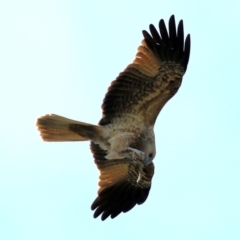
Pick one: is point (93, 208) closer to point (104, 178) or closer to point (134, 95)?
point (104, 178)

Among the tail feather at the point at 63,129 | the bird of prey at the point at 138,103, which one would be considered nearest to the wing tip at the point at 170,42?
the bird of prey at the point at 138,103

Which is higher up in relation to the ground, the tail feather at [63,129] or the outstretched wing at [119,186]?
the tail feather at [63,129]

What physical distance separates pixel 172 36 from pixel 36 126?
8.20ft

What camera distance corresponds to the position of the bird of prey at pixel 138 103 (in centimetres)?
1448

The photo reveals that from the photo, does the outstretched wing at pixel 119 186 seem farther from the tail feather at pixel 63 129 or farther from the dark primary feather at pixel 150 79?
the dark primary feather at pixel 150 79

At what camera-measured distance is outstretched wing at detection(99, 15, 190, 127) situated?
14453 millimetres

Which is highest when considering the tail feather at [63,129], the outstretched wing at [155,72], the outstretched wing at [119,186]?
the outstretched wing at [155,72]

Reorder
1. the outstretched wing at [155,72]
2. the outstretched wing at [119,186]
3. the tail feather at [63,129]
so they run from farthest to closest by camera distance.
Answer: the outstretched wing at [119,186] < the tail feather at [63,129] < the outstretched wing at [155,72]

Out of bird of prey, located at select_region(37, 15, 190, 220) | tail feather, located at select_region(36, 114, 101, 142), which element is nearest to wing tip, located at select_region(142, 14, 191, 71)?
bird of prey, located at select_region(37, 15, 190, 220)

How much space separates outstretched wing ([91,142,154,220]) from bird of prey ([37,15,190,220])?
2.11ft

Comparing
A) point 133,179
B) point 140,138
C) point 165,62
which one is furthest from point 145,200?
point 165,62

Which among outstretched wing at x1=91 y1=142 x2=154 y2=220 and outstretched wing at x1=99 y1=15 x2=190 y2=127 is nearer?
outstretched wing at x1=99 y1=15 x2=190 y2=127

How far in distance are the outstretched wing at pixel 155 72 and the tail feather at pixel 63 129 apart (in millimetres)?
497

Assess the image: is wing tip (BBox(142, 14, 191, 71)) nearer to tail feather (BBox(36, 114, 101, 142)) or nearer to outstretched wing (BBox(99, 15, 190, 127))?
outstretched wing (BBox(99, 15, 190, 127))
